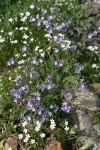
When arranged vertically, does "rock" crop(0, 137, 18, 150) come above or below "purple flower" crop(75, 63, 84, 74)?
below

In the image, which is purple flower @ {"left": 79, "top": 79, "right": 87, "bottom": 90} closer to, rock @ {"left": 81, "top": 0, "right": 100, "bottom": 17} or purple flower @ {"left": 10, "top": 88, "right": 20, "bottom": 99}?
purple flower @ {"left": 10, "top": 88, "right": 20, "bottom": 99}

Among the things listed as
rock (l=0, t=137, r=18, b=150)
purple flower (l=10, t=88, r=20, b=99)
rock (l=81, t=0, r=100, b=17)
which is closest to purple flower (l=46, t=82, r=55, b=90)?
purple flower (l=10, t=88, r=20, b=99)

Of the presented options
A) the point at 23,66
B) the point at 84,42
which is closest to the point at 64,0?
the point at 84,42

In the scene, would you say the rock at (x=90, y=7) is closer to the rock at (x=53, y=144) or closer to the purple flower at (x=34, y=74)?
the purple flower at (x=34, y=74)

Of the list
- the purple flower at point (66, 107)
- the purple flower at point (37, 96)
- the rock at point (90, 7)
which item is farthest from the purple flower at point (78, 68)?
the rock at point (90, 7)

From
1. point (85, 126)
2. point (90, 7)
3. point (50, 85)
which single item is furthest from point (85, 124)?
point (90, 7)

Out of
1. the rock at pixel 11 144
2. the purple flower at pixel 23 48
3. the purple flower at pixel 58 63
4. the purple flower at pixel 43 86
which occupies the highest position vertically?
the purple flower at pixel 23 48

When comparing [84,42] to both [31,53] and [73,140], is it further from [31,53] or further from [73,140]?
[73,140]

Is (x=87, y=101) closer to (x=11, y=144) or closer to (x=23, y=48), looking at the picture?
(x=11, y=144)

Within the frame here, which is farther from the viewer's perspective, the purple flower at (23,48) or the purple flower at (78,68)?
the purple flower at (23,48)

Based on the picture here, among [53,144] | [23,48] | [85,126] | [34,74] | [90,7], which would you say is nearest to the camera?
[53,144]

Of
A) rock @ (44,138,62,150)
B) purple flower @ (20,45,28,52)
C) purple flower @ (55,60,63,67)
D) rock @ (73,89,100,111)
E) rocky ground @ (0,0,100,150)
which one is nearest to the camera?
rock @ (44,138,62,150)
